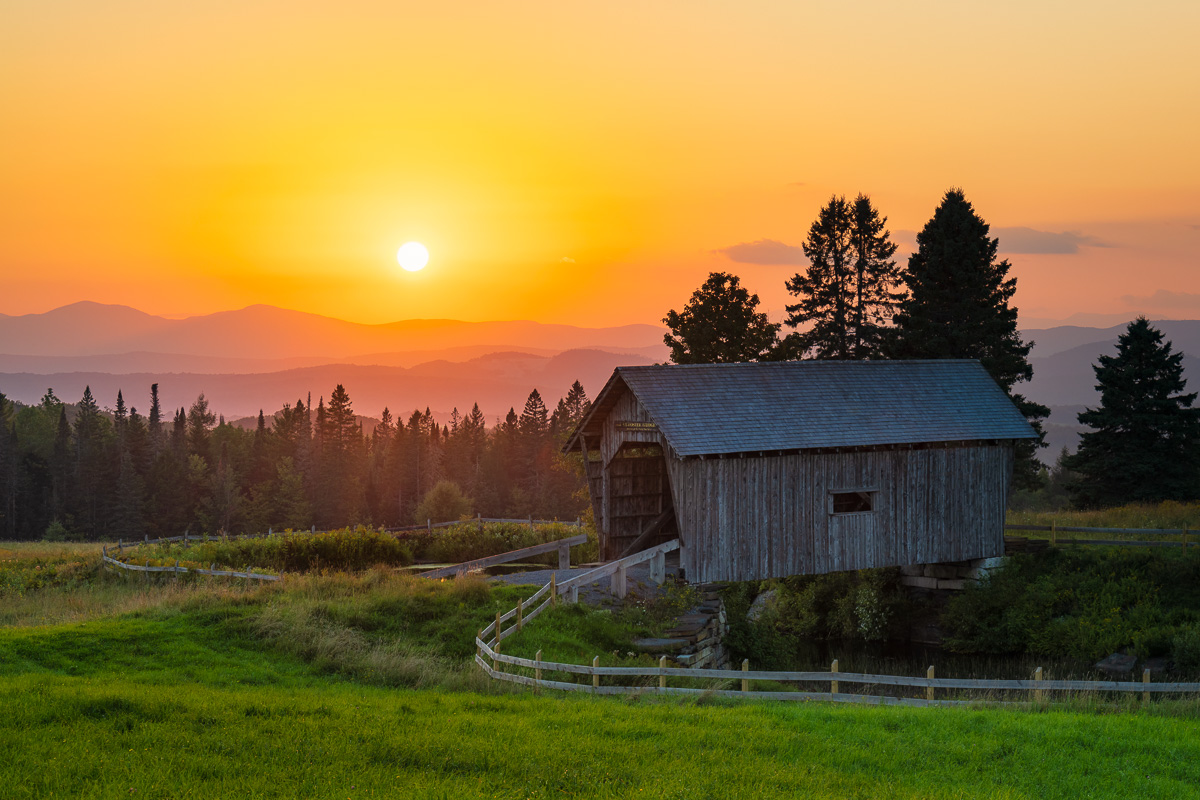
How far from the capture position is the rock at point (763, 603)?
36.6m

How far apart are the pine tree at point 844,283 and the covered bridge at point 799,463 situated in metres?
16.7

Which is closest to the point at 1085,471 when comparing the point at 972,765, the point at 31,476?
the point at 972,765

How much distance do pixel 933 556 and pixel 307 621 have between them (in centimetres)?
1911

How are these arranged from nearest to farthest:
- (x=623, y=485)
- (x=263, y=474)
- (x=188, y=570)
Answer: (x=188, y=570)
(x=623, y=485)
(x=263, y=474)

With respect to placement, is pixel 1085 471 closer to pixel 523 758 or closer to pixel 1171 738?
pixel 1171 738

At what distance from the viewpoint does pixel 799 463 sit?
25.9m

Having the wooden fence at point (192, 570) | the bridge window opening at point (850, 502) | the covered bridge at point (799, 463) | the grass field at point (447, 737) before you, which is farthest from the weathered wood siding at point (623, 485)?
the grass field at point (447, 737)

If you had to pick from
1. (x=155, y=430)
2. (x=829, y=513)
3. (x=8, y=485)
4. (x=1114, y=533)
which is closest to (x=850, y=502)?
(x=829, y=513)

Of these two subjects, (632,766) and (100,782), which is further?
(632,766)

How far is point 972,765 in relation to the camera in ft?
37.8

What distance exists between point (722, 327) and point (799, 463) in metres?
19.1

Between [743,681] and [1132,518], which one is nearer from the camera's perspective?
[743,681]

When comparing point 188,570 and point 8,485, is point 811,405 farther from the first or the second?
point 8,485

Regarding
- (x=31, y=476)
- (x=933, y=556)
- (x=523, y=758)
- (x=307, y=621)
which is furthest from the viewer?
(x=31, y=476)
